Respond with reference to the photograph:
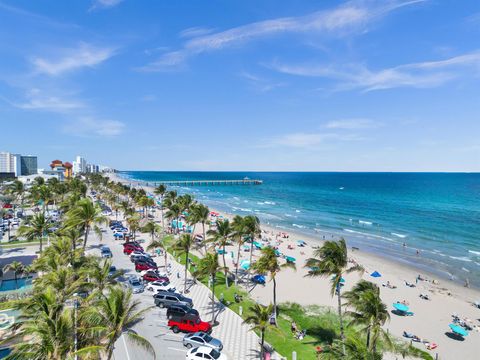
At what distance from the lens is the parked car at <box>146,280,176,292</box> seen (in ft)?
112

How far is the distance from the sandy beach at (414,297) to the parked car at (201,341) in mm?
12623

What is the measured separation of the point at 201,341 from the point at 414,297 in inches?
1259

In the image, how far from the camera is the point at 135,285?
34.7 metres

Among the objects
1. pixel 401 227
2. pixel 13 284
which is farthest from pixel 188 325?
pixel 401 227

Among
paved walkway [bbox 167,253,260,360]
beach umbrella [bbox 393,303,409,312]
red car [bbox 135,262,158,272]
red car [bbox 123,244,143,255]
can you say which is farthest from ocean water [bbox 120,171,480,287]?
red car [bbox 123,244,143,255]

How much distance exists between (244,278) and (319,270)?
21.1m

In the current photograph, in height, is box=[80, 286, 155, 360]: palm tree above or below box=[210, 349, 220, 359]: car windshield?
above

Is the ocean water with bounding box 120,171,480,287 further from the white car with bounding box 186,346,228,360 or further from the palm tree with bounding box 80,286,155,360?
the palm tree with bounding box 80,286,155,360

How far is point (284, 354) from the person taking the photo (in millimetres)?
23422

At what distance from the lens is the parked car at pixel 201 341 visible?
22.9 m

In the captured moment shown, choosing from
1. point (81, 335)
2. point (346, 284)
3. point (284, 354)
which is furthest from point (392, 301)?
point (81, 335)

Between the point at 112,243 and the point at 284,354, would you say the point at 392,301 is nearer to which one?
the point at 284,354

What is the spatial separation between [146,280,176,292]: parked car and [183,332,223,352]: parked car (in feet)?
34.9

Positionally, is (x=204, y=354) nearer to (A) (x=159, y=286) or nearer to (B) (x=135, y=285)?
(A) (x=159, y=286)
